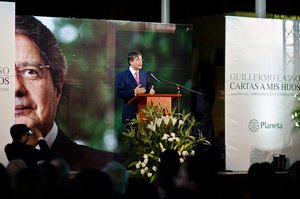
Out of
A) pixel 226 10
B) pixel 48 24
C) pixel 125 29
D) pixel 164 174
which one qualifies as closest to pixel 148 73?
pixel 125 29

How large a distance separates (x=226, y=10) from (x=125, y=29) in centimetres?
353

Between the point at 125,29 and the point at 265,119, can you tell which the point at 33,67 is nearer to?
the point at 125,29

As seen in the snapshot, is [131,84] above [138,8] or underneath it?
underneath

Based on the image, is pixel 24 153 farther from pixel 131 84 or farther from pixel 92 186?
pixel 92 186

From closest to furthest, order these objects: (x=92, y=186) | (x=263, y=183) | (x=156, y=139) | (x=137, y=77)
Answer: (x=92, y=186)
(x=263, y=183)
(x=156, y=139)
(x=137, y=77)

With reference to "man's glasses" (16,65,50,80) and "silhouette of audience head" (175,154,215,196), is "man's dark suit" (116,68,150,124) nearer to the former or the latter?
"man's glasses" (16,65,50,80)

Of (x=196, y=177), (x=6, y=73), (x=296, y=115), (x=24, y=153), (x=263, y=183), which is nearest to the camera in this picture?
(x=196, y=177)

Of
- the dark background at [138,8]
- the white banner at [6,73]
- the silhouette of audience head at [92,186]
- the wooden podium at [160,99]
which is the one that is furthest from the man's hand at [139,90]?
the silhouette of audience head at [92,186]

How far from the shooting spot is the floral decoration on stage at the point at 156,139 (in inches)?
408

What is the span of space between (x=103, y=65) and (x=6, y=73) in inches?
54.2

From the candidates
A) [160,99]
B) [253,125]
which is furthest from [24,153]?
[253,125]

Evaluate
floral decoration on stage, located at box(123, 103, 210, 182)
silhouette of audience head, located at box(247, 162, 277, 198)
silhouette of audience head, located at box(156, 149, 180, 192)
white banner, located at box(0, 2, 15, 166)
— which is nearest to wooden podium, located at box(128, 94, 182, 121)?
floral decoration on stage, located at box(123, 103, 210, 182)

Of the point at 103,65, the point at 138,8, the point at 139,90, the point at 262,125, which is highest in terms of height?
the point at 138,8

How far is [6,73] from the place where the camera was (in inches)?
425
